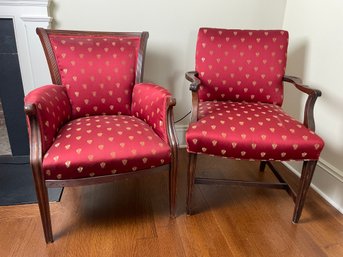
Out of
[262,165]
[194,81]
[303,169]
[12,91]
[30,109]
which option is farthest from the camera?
[262,165]

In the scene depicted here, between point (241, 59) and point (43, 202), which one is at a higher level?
point (241, 59)

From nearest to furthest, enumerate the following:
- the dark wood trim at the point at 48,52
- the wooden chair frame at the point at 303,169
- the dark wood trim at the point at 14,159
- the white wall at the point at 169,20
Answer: the wooden chair frame at the point at 303,169 → the dark wood trim at the point at 48,52 → the white wall at the point at 169,20 → the dark wood trim at the point at 14,159

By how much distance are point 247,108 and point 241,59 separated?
1.04 feet

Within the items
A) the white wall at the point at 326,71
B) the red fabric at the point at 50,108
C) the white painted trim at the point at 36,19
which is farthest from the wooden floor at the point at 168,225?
the white painted trim at the point at 36,19

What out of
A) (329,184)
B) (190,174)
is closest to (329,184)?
(329,184)

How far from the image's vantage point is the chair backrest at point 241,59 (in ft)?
5.49

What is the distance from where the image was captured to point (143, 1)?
1.83 meters

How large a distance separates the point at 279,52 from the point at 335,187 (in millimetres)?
859

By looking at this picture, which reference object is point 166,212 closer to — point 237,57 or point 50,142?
point 50,142

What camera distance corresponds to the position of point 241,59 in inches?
65.9

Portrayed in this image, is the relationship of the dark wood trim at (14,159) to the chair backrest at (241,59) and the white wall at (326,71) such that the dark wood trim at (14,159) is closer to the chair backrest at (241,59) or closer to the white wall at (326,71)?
the chair backrest at (241,59)

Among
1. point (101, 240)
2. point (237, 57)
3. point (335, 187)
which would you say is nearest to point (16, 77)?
point (101, 240)

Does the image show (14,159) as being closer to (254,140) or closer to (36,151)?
(36,151)

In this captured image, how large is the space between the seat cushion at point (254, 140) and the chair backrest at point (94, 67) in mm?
505
